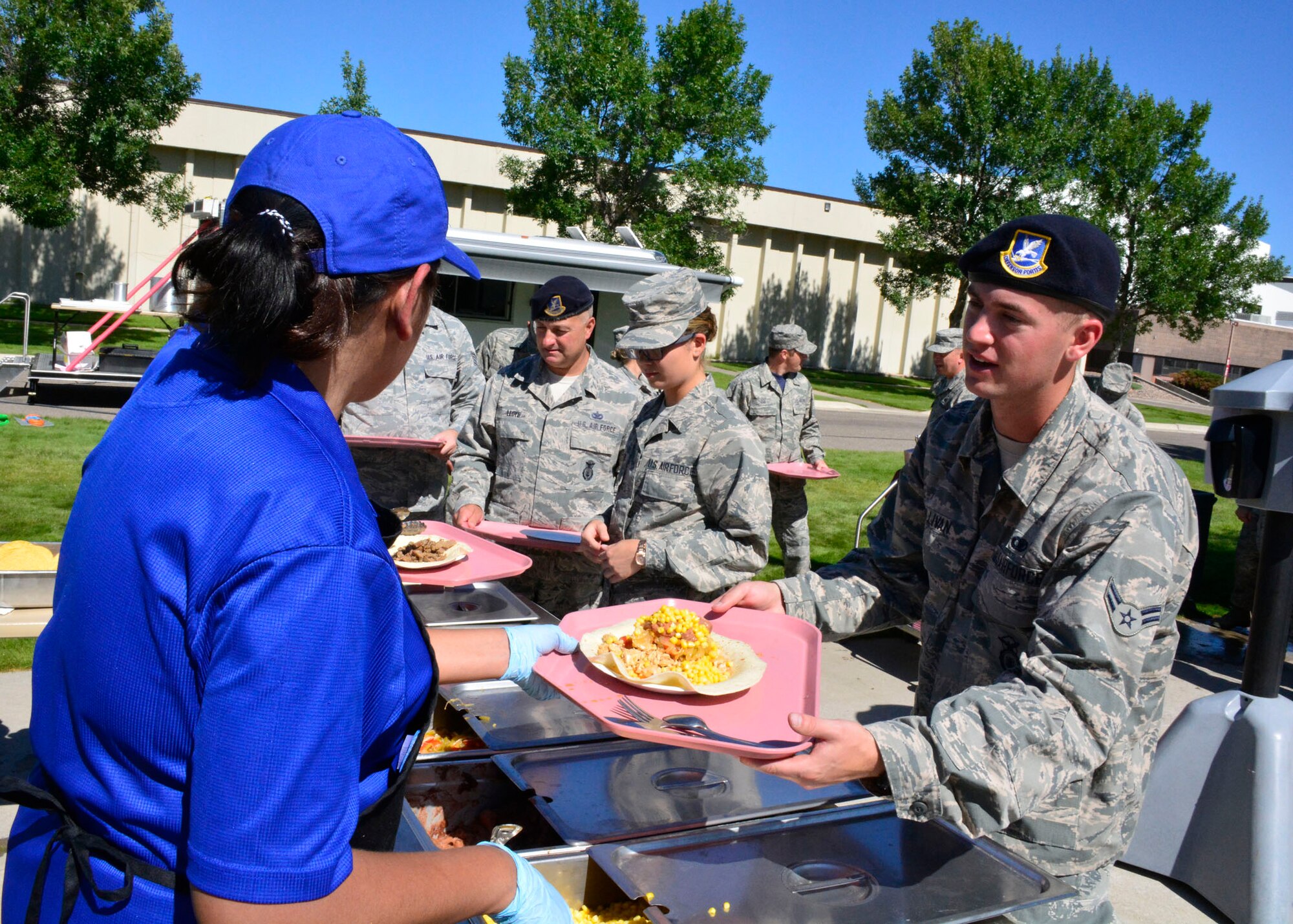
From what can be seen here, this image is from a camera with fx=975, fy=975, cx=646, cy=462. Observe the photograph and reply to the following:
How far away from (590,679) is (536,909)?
83 cm

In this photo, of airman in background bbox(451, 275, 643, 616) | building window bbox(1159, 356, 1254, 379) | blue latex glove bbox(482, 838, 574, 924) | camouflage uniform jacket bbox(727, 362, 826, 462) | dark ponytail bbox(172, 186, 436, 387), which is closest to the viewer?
dark ponytail bbox(172, 186, 436, 387)

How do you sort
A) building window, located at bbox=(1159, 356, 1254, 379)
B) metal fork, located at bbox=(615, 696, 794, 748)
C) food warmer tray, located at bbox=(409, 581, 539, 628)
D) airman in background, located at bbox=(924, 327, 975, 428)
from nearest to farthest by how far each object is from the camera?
1. metal fork, located at bbox=(615, 696, 794, 748)
2. food warmer tray, located at bbox=(409, 581, 539, 628)
3. airman in background, located at bbox=(924, 327, 975, 428)
4. building window, located at bbox=(1159, 356, 1254, 379)

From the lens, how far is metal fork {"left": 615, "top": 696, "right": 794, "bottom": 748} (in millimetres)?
1691

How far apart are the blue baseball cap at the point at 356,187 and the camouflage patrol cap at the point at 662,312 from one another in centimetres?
218

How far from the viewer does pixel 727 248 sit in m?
32.6

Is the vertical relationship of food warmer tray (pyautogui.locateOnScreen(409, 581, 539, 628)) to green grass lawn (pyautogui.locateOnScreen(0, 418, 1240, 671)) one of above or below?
above

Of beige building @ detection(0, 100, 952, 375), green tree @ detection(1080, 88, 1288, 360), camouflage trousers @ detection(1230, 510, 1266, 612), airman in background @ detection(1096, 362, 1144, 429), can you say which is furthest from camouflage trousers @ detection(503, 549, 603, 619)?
green tree @ detection(1080, 88, 1288, 360)

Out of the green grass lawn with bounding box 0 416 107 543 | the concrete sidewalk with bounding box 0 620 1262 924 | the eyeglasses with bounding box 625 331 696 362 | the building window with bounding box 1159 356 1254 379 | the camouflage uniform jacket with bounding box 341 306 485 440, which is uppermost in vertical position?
the building window with bounding box 1159 356 1254 379

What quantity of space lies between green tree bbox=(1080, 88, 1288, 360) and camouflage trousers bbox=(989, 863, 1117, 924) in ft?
96.7

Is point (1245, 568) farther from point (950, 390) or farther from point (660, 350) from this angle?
point (660, 350)

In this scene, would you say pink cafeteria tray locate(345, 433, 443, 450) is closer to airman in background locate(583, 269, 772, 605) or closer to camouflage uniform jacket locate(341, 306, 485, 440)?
camouflage uniform jacket locate(341, 306, 485, 440)

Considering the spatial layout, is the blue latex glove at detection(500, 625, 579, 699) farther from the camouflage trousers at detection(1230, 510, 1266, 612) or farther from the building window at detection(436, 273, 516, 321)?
the building window at detection(436, 273, 516, 321)

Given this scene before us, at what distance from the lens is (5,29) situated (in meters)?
16.9

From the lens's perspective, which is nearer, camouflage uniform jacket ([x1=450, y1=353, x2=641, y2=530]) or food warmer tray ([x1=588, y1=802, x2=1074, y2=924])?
food warmer tray ([x1=588, y1=802, x2=1074, y2=924])
